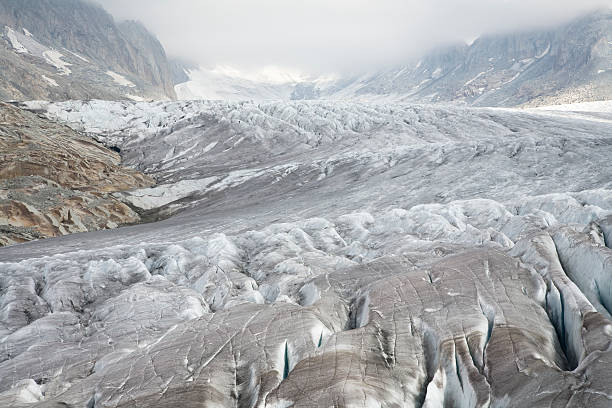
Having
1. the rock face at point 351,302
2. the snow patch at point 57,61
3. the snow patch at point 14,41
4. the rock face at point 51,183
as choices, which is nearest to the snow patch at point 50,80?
the snow patch at point 57,61

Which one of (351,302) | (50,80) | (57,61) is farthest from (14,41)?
(351,302)

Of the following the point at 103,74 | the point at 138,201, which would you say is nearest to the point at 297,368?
the point at 138,201

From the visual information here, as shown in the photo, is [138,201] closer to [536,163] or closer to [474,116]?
[536,163]

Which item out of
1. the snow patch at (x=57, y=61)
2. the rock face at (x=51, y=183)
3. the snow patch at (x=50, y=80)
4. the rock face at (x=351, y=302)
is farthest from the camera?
the snow patch at (x=57, y=61)

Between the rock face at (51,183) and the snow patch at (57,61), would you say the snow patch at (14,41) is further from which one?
the rock face at (51,183)

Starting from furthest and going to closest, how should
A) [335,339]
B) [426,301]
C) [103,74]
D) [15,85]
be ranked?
[103,74] → [15,85] → [426,301] → [335,339]

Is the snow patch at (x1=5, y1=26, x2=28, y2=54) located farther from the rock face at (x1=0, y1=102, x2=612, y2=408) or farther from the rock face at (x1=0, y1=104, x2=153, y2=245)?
the rock face at (x1=0, y1=102, x2=612, y2=408)
